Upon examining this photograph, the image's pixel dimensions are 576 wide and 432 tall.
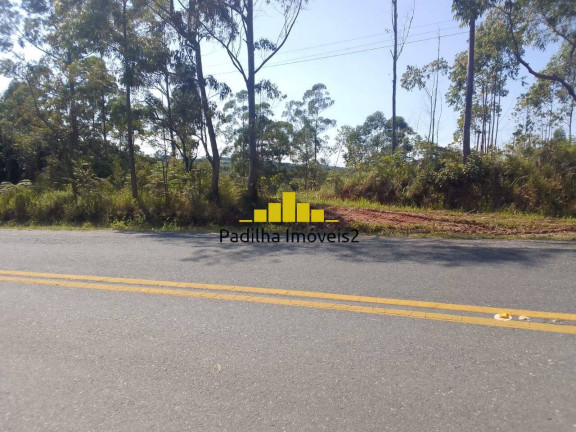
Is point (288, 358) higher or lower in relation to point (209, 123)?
lower

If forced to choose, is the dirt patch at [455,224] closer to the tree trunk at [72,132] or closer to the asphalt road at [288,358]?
the asphalt road at [288,358]

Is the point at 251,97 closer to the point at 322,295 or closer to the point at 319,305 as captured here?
the point at 322,295

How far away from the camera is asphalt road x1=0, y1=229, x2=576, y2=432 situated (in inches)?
92.4

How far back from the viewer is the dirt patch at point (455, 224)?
826cm

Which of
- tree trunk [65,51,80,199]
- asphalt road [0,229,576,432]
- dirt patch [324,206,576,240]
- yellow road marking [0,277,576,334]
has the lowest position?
asphalt road [0,229,576,432]

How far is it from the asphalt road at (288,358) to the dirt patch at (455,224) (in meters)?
3.05

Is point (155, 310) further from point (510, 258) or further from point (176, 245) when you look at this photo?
point (510, 258)

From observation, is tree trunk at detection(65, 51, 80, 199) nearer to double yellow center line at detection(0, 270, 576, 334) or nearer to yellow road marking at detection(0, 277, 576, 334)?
double yellow center line at detection(0, 270, 576, 334)

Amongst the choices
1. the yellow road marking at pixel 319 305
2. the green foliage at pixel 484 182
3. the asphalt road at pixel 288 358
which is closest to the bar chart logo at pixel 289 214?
the green foliage at pixel 484 182

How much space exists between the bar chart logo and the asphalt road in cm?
511

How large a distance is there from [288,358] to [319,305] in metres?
1.11

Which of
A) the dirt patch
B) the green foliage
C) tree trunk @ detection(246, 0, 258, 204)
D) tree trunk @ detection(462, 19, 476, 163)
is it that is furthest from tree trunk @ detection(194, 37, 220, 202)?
tree trunk @ detection(462, 19, 476, 163)

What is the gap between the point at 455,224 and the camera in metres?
9.25

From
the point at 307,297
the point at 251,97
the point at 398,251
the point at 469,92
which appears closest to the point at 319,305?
the point at 307,297
